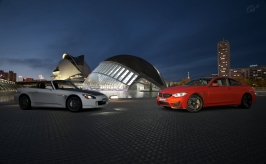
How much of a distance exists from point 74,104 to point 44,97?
1697mm

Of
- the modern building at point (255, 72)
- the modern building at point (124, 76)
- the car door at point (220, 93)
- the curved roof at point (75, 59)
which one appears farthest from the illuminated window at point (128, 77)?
the modern building at point (255, 72)

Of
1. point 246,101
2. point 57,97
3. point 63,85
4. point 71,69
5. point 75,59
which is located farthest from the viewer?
point 75,59

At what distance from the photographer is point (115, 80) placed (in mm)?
44062

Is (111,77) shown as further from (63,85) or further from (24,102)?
(24,102)

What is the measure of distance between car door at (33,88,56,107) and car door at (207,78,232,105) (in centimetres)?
733

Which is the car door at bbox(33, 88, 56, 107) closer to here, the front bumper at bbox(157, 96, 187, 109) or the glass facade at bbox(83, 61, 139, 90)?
the front bumper at bbox(157, 96, 187, 109)

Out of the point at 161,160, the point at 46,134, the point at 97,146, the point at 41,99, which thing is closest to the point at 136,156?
the point at 161,160

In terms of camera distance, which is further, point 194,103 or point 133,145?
point 194,103

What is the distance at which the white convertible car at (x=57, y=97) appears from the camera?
31.7 feet

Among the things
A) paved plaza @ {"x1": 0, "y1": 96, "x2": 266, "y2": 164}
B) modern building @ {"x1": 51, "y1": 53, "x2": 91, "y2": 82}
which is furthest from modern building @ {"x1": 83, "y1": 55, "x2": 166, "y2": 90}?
modern building @ {"x1": 51, "y1": 53, "x2": 91, "y2": 82}

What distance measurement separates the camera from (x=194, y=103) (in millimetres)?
9430

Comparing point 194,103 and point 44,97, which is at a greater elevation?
point 44,97

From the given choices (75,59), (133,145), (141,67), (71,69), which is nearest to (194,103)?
(133,145)

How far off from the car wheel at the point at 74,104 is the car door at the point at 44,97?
0.84 m
